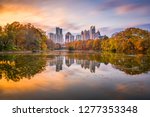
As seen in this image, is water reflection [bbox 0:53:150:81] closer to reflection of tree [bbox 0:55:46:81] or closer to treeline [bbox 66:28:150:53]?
reflection of tree [bbox 0:55:46:81]

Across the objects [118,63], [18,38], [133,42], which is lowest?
[118,63]

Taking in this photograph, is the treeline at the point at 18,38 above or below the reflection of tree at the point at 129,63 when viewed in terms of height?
above

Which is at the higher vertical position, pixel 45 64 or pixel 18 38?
pixel 18 38

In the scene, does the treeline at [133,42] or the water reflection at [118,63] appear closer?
the water reflection at [118,63]

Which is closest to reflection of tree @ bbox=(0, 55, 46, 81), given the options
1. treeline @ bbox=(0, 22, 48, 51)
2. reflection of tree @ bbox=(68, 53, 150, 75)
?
reflection of tree @ bbox=(68, 53, 150, 75)

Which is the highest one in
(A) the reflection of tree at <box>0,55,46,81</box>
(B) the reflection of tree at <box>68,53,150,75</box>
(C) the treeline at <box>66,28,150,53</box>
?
(C) the treeline at <box>66,28,150,53</box>

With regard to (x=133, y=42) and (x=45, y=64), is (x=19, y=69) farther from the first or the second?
(x=133, y=42)

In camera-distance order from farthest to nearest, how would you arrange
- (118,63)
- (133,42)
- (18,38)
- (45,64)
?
1. (18,38)
2. (133,42)
3. (118,63)
4. (45,64)

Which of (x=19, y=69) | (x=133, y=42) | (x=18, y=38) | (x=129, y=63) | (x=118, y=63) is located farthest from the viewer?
(x=18, y=38)

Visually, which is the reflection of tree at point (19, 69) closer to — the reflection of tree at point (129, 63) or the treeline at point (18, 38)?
the reflection of tree at point (129, 63)

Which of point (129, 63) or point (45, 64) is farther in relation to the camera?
point (129, 63)

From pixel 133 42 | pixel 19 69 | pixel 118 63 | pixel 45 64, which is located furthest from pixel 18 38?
pixel 19 69

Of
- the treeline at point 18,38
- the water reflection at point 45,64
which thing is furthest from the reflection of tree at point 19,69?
the treeline at point 18,38
